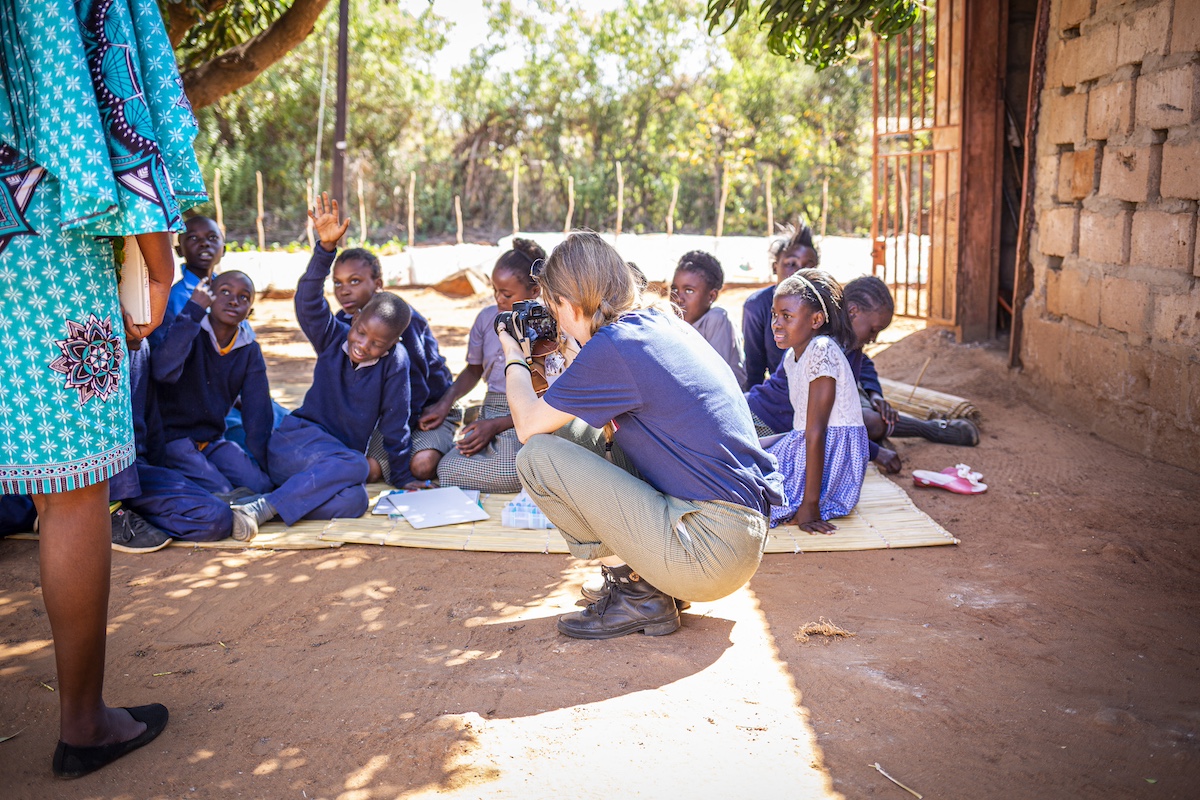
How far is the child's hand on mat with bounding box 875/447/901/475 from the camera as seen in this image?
464 cm

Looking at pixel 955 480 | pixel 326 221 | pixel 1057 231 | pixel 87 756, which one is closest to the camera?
pixel 87 756

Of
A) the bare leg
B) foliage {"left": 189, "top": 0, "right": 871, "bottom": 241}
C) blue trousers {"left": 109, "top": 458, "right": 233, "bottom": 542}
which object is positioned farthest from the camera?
foliage {"left": 189, "top": 0, "right": 871, "bottom": 241}

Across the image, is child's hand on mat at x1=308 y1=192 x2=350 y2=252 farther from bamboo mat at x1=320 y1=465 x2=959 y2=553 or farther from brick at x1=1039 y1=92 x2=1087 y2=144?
brick at x1=1039 y1=92 x2=1087 y2=144

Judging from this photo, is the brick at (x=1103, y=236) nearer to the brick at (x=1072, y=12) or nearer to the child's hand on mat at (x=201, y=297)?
the brick at (x=1072, y=12)

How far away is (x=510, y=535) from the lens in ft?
12.8

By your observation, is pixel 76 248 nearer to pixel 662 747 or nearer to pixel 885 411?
pixel 662 747

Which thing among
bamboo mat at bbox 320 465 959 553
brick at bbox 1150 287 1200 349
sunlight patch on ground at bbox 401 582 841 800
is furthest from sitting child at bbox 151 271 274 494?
brick at bbox 1150 287 1200 349

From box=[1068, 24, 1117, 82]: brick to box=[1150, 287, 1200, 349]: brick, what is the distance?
131 centimetres

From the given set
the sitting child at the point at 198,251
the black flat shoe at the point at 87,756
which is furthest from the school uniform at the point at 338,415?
the black flat shoe at the point at 87,756

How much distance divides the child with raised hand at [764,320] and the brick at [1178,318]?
1.65 m

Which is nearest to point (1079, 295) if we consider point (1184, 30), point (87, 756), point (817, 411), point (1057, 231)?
point (1057, 231)

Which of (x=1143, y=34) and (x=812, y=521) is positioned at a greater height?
(x=1143, y=34)

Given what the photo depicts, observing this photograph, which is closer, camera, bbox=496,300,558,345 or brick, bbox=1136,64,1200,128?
camera, bbox=496,300,558,345

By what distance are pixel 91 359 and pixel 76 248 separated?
24 cm
